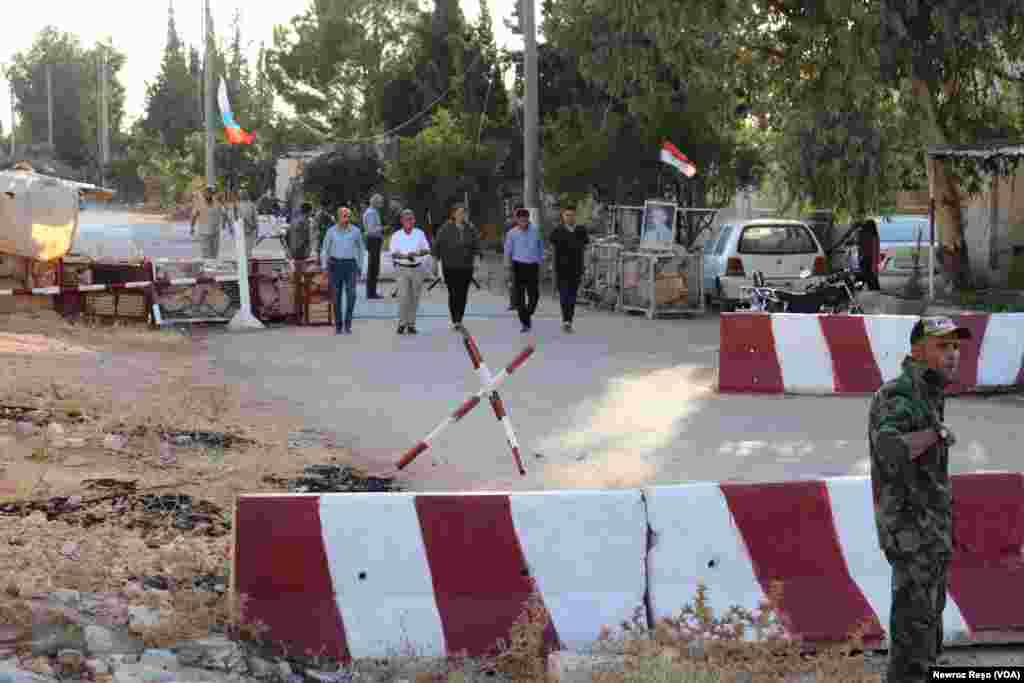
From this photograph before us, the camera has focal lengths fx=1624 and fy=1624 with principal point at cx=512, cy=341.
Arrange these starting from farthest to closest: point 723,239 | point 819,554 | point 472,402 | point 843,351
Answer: point 723,239
point 843,351
point 472,402
point 819,554

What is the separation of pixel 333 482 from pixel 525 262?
1085cm

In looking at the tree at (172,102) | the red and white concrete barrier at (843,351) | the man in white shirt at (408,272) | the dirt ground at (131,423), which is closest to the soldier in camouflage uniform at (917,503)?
the dirt ground at (131,423)

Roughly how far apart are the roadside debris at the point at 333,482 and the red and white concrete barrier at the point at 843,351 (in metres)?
5.36

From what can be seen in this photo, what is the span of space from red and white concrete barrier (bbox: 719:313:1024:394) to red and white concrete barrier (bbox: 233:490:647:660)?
8.27 m

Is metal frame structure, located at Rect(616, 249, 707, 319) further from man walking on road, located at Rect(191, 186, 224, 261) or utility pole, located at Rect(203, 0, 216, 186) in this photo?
utility pole, located at Rect(203, 0, 216, 186)

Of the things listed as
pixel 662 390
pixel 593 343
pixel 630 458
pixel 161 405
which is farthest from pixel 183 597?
pixel 593 343

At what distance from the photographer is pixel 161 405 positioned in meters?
13.7

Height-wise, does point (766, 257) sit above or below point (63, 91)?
below

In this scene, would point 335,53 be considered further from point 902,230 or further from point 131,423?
point 131,423

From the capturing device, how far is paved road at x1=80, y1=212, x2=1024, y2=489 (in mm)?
11555

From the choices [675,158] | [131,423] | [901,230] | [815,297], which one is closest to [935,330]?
[131,423]

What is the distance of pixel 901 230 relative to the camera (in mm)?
30266

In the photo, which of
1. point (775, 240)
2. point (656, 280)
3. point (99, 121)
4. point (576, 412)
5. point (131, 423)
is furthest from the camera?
point (99, 121)

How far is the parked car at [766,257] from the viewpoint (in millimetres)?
24328
